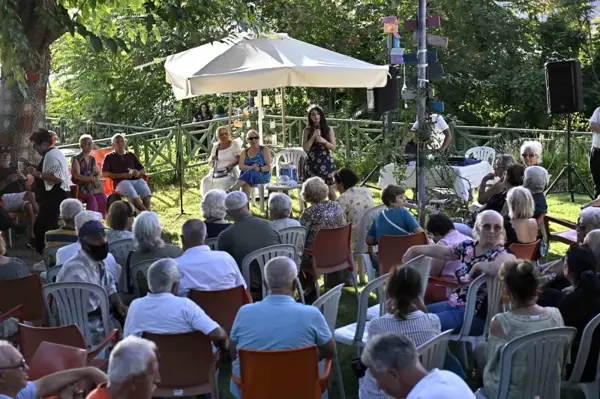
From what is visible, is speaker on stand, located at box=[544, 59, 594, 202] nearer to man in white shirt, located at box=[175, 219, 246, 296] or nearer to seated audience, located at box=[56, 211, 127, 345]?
man in white shirt, located at box=[175, 219, 246, 296]

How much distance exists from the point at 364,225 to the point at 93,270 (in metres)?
2.72

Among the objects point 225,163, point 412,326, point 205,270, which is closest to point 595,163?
point 225,163

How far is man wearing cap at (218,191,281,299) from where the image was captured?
259 inches

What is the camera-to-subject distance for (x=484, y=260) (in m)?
5.57

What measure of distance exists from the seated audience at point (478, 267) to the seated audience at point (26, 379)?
7.64 ft

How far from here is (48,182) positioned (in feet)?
30.6

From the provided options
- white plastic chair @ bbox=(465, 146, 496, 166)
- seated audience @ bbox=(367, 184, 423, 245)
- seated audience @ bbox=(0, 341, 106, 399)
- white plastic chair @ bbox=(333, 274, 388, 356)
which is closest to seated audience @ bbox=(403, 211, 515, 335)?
white plastic chair @ bbox=(333, 274, 388, 356)

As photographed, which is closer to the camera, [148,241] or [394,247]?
[148,241]

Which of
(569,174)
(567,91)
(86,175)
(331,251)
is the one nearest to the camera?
(331,251)

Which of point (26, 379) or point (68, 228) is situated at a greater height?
point (68, 228)

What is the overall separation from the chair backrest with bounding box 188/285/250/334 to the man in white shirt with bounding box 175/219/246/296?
0.30 feet

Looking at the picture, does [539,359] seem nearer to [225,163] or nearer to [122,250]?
[122,250]

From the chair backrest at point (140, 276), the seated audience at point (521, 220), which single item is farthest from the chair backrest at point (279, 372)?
the seated audience at point (521, 220)

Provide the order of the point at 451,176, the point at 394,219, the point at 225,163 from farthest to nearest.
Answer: the point at 225,163 < the point at 451,176 < the point at 394,219
